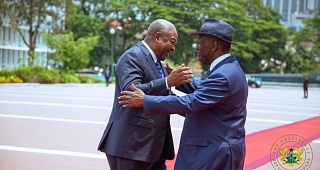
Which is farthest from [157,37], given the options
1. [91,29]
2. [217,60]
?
[91,29]

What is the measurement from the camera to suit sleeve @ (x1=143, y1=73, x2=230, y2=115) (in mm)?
3631

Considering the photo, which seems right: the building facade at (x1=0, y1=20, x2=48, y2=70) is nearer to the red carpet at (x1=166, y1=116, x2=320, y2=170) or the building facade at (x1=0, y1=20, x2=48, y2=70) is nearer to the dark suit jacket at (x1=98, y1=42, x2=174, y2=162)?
the red carpet at (x1=166, y1=116, x2=320, y2=170)

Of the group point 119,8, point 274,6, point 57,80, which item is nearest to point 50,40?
point 57,80

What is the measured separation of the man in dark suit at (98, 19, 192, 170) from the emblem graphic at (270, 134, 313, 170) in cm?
381

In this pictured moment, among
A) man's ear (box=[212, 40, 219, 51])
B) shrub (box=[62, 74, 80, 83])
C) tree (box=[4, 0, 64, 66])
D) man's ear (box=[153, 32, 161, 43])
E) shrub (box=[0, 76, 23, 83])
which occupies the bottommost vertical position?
shrub (box=[62, 74, 80, 83])

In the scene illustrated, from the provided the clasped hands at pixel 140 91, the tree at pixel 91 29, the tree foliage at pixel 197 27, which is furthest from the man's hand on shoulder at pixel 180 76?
the tree at pixel 91 29

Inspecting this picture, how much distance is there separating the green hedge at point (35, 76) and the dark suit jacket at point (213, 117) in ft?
102

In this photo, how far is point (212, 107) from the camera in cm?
370

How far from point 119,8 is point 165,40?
5789 cm

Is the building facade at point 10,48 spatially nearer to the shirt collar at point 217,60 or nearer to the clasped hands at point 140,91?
the clasped hands at point 140,91

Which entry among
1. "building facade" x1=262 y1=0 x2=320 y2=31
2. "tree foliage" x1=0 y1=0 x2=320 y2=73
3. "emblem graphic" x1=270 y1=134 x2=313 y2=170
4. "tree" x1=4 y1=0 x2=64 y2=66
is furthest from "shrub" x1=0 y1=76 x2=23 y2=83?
"building facade" x1=262 y1=0 x2=320 y2=31

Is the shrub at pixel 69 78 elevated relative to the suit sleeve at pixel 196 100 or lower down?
lower down

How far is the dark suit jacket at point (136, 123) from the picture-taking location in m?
4.04

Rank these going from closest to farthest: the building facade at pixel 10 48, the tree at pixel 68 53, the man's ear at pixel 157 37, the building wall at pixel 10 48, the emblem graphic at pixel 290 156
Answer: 1. the man's ear at pixel 157 37
2. the emblem graphic at pixel 290 156
3. the tree at pixel 68 53
4. the building facade at pixel 10 48
5. the building wall at pixel 10 48
